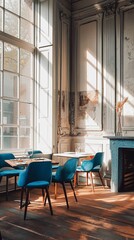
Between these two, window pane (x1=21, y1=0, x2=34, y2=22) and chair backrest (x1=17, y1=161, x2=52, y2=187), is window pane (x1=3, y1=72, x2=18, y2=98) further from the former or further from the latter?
chair backrest (x1=17, y1=161, x2=52, y2=187)

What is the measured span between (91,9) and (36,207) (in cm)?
494

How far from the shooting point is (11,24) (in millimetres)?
6312

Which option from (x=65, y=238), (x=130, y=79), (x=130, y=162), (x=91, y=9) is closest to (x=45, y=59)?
(x=91, y=9)

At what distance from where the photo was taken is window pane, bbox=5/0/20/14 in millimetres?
6270

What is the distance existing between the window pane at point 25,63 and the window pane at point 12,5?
3.08ft

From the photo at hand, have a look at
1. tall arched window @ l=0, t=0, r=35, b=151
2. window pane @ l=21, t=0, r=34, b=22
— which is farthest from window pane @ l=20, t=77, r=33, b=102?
window pane @ l=21, t=0, r=34, b=22

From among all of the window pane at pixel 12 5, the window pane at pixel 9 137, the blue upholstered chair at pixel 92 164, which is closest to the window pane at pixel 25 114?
the window pane at pixel 9 137

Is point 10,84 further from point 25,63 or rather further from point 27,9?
point 27,9

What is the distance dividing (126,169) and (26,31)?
411 cm

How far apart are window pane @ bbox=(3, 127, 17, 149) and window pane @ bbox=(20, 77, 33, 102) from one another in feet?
A: 2.76

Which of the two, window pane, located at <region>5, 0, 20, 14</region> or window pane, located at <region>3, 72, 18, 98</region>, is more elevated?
window pane, located at <region>5, 0, 20, 14</region>

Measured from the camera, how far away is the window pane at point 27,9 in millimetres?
6666

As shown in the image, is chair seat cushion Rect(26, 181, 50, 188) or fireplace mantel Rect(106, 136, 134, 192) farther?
fireplace mantel Rect(106, 136, 134, 192)

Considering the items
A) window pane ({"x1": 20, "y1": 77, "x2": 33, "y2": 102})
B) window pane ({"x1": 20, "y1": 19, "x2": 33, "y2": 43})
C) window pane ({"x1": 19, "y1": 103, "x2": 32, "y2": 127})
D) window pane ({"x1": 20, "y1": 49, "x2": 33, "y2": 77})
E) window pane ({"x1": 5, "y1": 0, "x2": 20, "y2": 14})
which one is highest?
window pane ({"x1": 5, "y1": 0, "x2": 20, "y2": 14})
